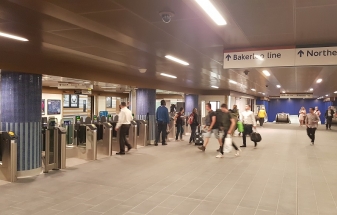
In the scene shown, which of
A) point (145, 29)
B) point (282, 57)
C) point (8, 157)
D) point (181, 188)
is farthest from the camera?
point (8, 157)

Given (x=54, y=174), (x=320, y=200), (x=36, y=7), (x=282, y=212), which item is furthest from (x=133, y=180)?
(x=36, y=7)

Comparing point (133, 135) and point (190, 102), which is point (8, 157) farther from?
point (190, 102)

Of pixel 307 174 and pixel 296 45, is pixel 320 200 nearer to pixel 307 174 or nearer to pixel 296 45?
pixel 307 174

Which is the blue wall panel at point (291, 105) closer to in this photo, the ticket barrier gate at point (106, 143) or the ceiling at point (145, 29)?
the ticket barrier gate at point (106, 143)

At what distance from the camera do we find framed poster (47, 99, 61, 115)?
46.6 feet

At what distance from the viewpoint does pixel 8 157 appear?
5832mm

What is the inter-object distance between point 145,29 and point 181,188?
3018mm

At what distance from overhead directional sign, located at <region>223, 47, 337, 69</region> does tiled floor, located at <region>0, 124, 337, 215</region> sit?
2.32 metres

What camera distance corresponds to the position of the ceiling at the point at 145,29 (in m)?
3.14

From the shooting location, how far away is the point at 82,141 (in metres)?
9.39

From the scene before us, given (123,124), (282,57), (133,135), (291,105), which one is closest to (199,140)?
(133,135)

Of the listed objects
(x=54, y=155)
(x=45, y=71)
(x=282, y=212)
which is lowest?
(x=282, y=212)

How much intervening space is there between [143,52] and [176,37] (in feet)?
4.56

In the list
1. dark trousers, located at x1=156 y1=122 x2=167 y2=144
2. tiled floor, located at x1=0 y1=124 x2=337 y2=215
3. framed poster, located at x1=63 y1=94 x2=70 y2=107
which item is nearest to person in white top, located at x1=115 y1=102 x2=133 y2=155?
tiled floor, located at x1=0 y1=124 x2=337 y2=215
